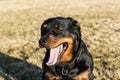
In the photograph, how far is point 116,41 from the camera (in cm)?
1466

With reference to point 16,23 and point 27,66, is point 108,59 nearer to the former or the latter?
point 27,66

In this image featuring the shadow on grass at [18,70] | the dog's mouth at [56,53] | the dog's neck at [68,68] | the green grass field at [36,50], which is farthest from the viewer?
→ the green grass field at [36,50]

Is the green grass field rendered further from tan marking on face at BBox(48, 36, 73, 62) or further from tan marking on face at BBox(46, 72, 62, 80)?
tan marking on face at BBox(48, 36, 73, 62)

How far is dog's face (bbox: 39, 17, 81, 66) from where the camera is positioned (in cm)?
764

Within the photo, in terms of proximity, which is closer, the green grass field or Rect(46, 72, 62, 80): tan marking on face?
Rect(46, 72, 62, 80): tan marking on face

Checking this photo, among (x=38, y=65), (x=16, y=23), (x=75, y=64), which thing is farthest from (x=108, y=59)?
(x=16, y=23)

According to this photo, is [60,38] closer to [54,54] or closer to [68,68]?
[54,54]

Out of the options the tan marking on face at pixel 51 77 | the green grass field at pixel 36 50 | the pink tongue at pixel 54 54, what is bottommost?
the green grass field at pixel 36 50

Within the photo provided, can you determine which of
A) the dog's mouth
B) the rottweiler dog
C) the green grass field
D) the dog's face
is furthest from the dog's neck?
the green grass field

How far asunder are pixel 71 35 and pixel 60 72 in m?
1.16

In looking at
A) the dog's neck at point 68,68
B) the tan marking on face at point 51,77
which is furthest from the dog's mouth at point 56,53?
the tan marking on face at point 51,77

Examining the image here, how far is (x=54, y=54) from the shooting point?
26.2 feet

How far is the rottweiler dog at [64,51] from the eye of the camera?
771 cm

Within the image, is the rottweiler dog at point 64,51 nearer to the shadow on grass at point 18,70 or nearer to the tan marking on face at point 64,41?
the tan marking on face at point 64,41
